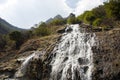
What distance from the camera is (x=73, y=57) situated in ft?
105

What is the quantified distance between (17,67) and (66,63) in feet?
24.2

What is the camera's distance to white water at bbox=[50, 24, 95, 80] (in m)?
29.3

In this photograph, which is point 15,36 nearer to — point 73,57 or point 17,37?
point 17,37

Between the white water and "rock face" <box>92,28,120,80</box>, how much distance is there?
0.71 metres

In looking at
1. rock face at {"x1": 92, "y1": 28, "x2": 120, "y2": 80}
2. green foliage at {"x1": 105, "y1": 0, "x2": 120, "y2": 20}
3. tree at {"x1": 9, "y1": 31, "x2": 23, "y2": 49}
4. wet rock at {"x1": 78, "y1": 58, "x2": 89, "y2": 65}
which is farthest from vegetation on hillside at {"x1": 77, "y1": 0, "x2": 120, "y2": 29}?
tree at {"x1": 9, "y1": 31, "x2": 23, "y2": 49}

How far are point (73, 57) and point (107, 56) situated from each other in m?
4.00

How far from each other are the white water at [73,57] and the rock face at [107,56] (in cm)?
71

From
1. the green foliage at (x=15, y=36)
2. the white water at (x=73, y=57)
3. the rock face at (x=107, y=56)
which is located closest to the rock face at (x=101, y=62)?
the rock face at (x=107, y=56)

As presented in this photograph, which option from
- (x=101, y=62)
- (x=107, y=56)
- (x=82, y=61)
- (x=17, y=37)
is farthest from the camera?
(x=17, y=37)

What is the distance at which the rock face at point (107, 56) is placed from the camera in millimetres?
28094

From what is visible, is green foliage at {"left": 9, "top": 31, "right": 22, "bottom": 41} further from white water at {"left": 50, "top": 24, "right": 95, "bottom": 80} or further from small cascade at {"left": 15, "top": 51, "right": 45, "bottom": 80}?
small cascade at {"left": 15, "top": 51, "right": 45, "bottom": 80}

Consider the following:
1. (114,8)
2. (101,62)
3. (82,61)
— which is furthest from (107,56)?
(114,8)

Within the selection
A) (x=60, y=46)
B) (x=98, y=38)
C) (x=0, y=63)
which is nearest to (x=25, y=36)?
(x=0, y=63)

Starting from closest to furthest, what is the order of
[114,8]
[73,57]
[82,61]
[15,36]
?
[82,61] < [73,57] < [114,8] < [15,36]
